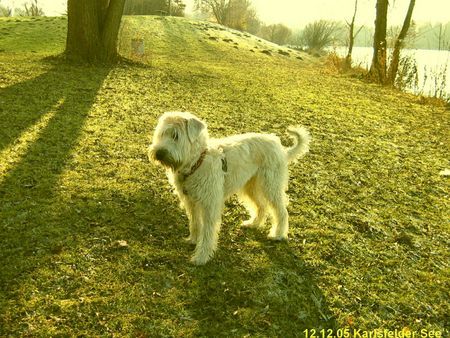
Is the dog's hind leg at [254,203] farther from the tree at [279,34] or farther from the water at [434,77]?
the tree at [279,34]

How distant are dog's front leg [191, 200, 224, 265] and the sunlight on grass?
10.4 feet

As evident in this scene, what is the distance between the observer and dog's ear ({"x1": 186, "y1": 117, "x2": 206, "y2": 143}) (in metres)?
4.19

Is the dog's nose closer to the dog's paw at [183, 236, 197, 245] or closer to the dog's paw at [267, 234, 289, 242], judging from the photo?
the dog's paw at [183, 236, 197, 245]

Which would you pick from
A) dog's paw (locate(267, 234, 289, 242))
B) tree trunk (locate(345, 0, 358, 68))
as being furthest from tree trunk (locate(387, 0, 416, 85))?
dog's paw (locate(267, 234, 289, 242))

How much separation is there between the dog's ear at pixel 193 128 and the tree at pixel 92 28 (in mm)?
10691

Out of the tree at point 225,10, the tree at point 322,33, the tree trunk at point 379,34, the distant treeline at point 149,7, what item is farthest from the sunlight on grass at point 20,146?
the tree at point 322,33

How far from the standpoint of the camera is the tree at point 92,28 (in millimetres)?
12898

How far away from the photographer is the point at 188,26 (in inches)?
1486

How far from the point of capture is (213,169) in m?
4.32

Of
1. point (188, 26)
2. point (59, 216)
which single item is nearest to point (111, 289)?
point (59, 216)

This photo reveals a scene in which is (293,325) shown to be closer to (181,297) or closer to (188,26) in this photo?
(181,297)

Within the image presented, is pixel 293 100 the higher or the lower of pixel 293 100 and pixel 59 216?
the higher

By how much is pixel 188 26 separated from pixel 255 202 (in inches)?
1405

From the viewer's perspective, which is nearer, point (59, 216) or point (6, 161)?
point (59, 216)
